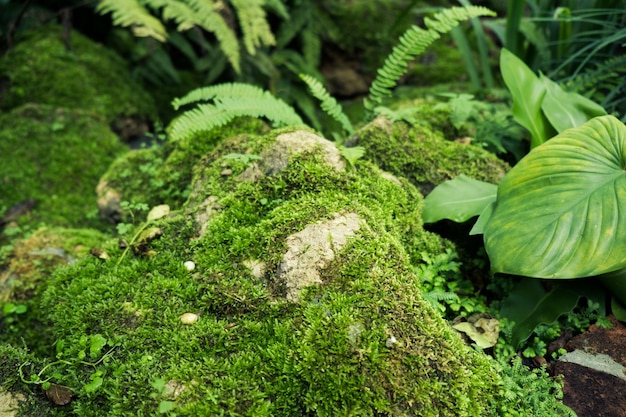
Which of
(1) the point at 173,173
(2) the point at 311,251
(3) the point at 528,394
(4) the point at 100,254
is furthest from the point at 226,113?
(3) the point at 528,394

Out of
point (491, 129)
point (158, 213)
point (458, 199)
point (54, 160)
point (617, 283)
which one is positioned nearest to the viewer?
point (617, 283)

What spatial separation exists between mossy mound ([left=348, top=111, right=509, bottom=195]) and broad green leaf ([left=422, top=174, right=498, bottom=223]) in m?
→ 0.19

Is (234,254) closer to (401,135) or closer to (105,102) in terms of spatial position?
(401,135)

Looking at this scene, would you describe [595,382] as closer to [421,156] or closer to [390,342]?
[390,342]

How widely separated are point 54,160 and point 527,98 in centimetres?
362

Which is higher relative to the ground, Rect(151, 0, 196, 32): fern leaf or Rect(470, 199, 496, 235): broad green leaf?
Rect(151, 0, 196, 32): fern leaf

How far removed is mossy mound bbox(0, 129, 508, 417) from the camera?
161cm

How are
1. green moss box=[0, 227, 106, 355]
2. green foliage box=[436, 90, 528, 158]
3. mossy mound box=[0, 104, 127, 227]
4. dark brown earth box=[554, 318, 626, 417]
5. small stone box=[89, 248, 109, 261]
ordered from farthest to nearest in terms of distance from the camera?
mossy mound box=[0, 104, 127, 227], green foliage box=[436, 90, 528, 158], green moss box=[0, 227, 106, 355], small stone box=[89, 248, 109, 261], dark brown earth box=[554, 318, 626, 417]

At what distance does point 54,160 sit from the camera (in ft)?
12.9

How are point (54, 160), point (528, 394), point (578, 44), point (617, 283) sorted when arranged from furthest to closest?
1. point (54, 160)
2. point (578, 44)
3. point (617, 283)
4. point (528, 394)

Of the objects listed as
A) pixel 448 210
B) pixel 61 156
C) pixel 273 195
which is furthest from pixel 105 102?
pixel 448 210

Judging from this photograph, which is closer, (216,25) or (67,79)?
(216,25)

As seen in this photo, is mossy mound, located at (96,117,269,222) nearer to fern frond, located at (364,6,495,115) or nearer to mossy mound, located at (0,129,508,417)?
mossy mound, located at (0,129,508,417)

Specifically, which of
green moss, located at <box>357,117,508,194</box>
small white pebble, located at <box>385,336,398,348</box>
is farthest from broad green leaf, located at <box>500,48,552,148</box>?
small white pebble, located at <box>385,336,398,348</box>
